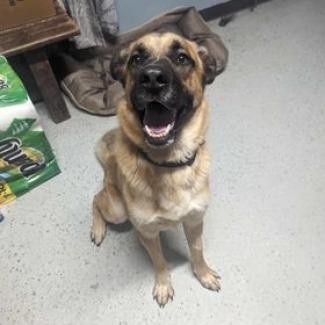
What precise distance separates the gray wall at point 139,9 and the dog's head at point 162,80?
47.4 inches

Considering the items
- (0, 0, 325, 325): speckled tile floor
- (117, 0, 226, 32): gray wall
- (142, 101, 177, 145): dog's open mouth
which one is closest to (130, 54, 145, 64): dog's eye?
(142, 101, 177, 145): dog's open mouth

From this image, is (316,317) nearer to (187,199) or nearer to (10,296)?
(187,199)

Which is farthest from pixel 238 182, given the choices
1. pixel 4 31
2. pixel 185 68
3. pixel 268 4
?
pixel 268 4

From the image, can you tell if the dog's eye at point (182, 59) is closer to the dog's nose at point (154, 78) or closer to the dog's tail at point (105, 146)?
the dog's nose at point (154, 78)

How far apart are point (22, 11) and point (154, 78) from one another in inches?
38.3

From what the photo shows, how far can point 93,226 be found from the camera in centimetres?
147

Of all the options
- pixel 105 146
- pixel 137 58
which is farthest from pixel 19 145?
pixel 137 58

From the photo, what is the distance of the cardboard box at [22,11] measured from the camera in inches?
60.6

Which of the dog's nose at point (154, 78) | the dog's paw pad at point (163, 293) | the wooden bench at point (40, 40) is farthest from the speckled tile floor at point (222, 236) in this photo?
the dog's nose at point (154, 78)

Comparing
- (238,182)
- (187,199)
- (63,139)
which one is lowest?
(238,182)

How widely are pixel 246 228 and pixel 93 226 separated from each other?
0.55 meters

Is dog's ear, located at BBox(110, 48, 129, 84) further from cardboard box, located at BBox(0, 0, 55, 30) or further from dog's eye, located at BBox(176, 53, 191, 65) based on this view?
cardboard box, located at BBox(0, 0, 55, 30)

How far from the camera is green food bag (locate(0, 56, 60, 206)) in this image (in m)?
1.40

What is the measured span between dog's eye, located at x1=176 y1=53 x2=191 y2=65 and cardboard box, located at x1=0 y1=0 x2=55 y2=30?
86 cm
